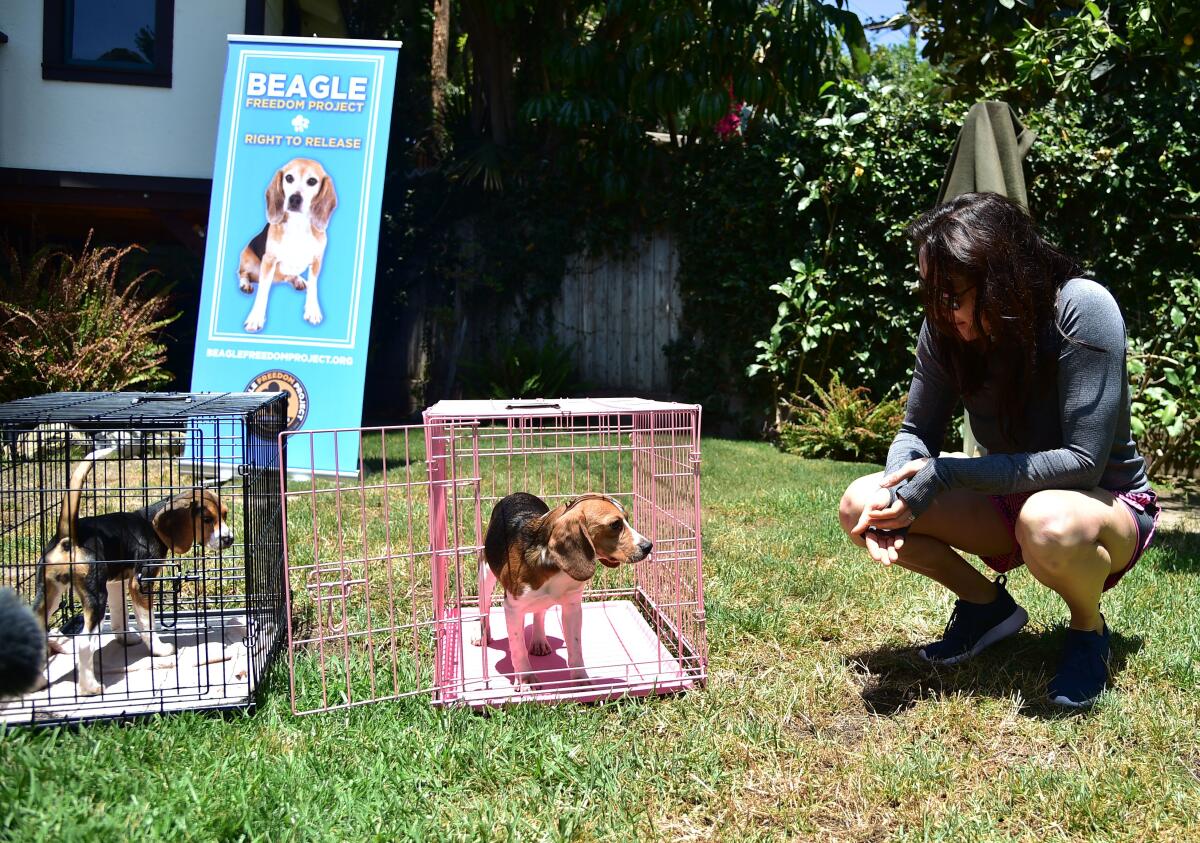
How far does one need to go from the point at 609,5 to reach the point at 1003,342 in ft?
23.8

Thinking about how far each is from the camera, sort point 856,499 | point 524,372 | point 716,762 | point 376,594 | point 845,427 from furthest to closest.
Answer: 1. point 524,372
2. point 845,427
3. point 376,594
4. point 856,499
5. point 716,762

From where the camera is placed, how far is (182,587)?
145 inches

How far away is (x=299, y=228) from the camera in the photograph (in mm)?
6395

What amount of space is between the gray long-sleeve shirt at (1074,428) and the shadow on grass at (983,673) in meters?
0.61

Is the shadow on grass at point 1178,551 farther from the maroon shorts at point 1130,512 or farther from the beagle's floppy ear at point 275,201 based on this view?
the beagle's floppy ear at point 275,201

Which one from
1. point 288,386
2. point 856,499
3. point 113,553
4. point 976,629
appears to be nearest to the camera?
point 113,553

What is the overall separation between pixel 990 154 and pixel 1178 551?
218cm

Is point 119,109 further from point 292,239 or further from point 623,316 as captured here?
point 623,316

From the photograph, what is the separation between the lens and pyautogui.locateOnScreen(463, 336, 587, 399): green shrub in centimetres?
880

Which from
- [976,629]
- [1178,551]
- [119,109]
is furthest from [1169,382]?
[119,109]

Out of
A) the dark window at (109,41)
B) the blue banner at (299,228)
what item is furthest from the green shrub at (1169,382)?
the dark window at (109,41)

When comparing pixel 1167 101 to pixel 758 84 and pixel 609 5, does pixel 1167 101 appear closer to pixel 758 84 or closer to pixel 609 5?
pixel 758 84

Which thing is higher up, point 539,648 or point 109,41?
point 109,41

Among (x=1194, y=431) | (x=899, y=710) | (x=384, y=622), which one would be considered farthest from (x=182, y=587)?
(x=1194, y=431)
